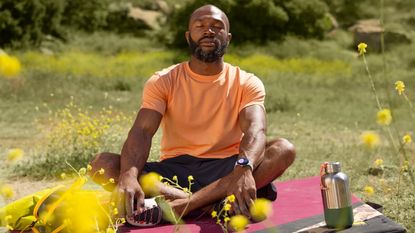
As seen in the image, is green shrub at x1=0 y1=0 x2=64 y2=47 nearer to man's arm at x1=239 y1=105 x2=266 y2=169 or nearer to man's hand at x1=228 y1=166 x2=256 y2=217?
man's arm at x1=239 y1=105 x2=266 y2=169

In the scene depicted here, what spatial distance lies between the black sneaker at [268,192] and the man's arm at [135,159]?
2.26ft

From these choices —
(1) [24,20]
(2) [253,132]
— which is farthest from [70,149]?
(1) [24,20]

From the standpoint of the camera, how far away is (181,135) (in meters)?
4.57

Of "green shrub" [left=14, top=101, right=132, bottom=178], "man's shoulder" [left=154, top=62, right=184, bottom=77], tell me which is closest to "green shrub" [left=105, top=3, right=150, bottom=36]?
"green shrub" [left=14, top=101, right=132, bottom=178]

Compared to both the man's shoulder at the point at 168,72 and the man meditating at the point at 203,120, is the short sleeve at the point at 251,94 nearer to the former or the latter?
the man meditating at the point at 203,120

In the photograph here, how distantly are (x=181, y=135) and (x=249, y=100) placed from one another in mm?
443

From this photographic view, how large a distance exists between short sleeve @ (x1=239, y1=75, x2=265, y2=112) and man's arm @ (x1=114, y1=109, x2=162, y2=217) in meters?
0.49

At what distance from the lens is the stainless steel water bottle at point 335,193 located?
→ 3617mm

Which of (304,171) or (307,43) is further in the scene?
(307,43)

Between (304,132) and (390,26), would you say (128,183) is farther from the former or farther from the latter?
(390,26)

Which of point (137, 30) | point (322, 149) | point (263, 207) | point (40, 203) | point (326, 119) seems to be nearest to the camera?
point (263, 207)

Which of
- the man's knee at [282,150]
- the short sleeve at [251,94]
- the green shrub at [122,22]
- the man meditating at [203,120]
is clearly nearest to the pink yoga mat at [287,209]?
the man meditating at [203,120]

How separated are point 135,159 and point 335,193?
1180mm

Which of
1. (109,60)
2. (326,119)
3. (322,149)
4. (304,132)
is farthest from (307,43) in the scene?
(322,149)
